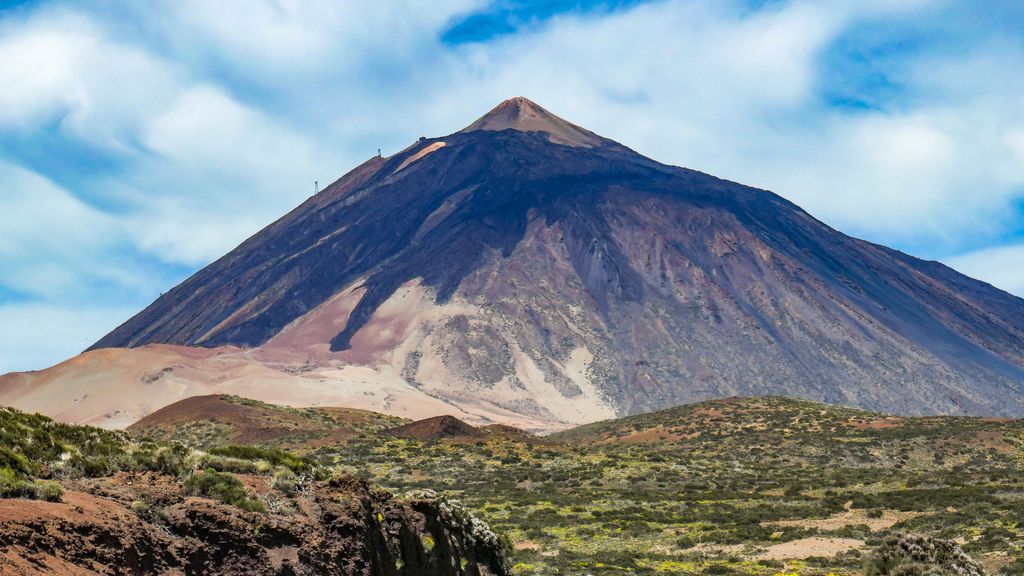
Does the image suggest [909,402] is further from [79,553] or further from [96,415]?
[79,553]

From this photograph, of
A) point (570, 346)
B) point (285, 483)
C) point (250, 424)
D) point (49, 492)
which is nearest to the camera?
point (49, 492)

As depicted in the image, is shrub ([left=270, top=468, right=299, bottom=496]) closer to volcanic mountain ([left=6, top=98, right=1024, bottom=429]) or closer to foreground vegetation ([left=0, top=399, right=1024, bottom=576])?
foreground vegetation ([left=0, top=399, right=1024, bottom=576])

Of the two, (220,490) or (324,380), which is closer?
(220,490)

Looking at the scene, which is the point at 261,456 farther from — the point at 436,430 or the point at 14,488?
the point at 436,430

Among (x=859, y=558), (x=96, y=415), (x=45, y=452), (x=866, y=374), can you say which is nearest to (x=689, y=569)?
(x=859, y=558)

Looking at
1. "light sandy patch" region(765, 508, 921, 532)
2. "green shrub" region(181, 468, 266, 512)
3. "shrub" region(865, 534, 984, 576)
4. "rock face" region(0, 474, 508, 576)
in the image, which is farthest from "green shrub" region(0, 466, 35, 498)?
"light sandy patch" region(765, 508, 921, 532)

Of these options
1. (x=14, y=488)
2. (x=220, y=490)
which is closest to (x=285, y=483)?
(x=220, y=490)
